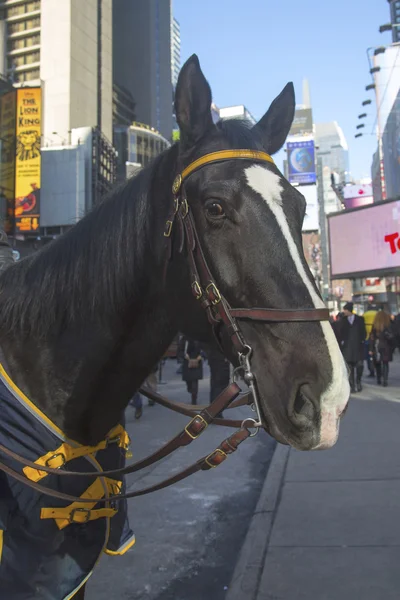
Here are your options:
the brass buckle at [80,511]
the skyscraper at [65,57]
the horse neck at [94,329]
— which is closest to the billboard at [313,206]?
the skyscraper at [65,57]

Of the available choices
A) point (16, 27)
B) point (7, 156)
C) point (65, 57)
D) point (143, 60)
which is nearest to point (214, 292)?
point (7, 156)

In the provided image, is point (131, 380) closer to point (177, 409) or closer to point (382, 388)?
point (177, 409)

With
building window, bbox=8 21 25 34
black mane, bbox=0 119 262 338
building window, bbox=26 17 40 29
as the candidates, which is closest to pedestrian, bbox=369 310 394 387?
black mane, bbox=0 119 262 338

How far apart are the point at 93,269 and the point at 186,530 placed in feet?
11.2

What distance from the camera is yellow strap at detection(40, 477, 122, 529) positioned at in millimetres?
1766

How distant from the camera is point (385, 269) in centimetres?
1392

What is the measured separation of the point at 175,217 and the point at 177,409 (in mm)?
Answer: 1054

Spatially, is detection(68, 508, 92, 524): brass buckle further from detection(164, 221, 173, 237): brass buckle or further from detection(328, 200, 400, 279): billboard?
detection(328, 200, 400, 279): billboard

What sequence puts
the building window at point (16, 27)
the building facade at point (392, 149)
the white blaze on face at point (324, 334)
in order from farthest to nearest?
the building window at point (16, 27)
the building facade at point (392, 149)
the white blaze on face at point (324, 334)

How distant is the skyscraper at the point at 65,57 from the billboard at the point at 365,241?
36.9 m

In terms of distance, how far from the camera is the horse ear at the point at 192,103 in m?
1.65

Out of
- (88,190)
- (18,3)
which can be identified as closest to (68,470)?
(88,190)

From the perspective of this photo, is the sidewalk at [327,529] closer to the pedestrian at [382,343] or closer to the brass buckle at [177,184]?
the brass buckle at [177,184]

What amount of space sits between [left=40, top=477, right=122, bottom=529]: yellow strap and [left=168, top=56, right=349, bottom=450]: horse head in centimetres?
73
